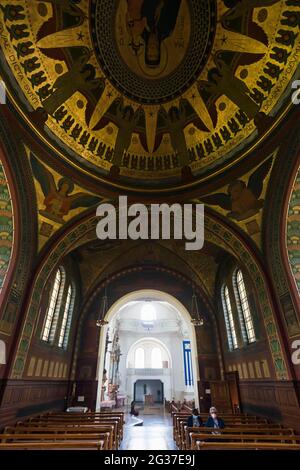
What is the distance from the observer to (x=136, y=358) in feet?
109

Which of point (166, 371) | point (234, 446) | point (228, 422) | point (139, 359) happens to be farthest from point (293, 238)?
point (139, 359)

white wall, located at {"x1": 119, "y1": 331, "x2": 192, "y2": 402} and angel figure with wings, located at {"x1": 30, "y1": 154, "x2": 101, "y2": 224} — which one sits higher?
angel figure with wings, located at {"x1": 30, "y1": 154, "x2": 101, "y2": 224}

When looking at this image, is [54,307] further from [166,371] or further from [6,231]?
[166,371]

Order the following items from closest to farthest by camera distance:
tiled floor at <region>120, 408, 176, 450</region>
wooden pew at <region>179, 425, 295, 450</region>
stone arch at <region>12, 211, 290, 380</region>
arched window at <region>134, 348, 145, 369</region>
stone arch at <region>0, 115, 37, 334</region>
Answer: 1. wooden pew at <region>179, 425, 295, 450</region>
2. stone arch at <region>0, 115, 37, 334</region>
3. tiled floor at <region>120, 408, 176, 450</region>
4. stone arch at <region>12, 211, 290, 380</region>
5. arched window at <region>134, 348, 145, 369</region>

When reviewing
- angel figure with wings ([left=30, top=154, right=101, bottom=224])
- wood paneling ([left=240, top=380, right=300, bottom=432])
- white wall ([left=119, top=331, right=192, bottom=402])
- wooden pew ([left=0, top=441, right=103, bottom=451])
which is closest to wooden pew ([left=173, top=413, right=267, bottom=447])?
wood paneling ([left=240, top=380, right=300, bottom=432])

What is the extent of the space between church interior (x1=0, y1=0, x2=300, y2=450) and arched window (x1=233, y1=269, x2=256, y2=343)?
8 cm

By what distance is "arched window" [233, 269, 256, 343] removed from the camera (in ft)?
38.5

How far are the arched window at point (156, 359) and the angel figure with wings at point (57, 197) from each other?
28.4 metres

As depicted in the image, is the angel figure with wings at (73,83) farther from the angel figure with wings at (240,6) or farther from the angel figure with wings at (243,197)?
the angel figure with wings at (243,197)

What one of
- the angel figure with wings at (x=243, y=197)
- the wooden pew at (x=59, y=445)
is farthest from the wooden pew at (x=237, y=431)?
the angel figure with wings at (x=243, y=197)

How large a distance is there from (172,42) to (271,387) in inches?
483

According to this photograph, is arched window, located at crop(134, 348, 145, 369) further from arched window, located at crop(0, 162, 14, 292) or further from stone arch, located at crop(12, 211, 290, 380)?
arched window, located at crop(0, 162, 14, 292)

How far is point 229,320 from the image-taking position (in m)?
13.8

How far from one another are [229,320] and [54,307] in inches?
355
